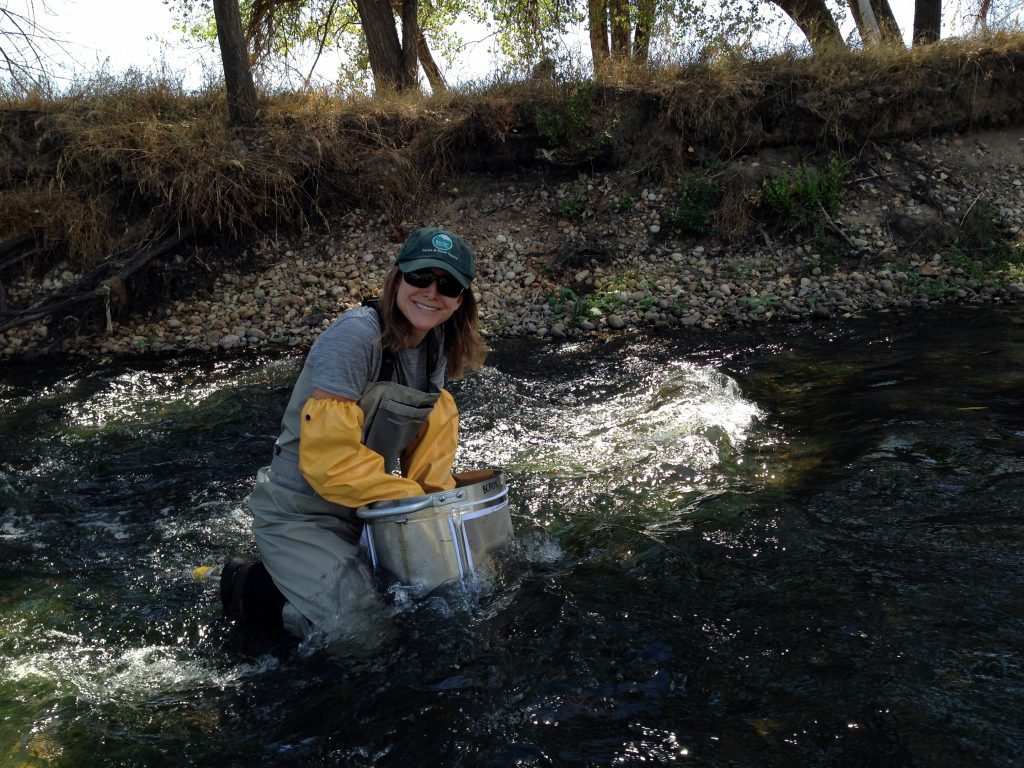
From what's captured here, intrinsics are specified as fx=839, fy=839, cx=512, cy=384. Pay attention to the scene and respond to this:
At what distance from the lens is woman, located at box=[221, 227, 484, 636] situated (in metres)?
2.92

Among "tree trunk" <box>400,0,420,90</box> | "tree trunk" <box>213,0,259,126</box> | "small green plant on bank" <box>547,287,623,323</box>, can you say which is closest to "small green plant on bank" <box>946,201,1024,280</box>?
"small green plant on bank" <box>547,287,623,323</box>

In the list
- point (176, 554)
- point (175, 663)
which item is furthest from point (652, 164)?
point (175, 663)

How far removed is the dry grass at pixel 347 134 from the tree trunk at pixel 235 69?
8.7 inches

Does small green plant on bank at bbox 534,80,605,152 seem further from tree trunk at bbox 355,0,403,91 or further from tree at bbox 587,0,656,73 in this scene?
tree trunk at bbox 355,0,403,91

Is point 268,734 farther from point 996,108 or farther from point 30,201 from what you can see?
point 996,108

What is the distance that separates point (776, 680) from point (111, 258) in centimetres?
924

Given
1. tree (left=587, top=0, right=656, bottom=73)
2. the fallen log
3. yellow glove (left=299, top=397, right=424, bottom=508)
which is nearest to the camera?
yellow glove (left=299, top=397, right=424, bottom=508)

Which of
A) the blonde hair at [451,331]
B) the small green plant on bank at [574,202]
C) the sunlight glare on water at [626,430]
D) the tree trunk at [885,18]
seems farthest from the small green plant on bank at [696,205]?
the blonde hair at [451,331]

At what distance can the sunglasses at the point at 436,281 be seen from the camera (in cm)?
303

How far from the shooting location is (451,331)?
339 centimetres

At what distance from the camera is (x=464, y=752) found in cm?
253

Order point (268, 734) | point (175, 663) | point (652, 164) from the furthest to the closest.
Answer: point (652, 164), point (175, 663), point (268, 734)

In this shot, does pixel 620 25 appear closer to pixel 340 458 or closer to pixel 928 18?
pixel 928 18

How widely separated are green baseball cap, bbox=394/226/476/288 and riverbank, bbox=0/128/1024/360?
5.46 metres
